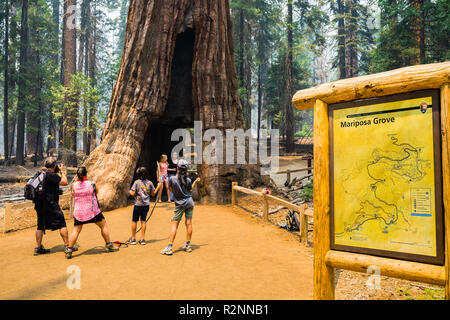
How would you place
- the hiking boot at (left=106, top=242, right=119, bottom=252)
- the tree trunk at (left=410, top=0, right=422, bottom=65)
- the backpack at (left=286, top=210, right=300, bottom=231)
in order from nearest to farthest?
the hiking boot at (left=106, top=242, right=119, bottom=252), the backpack at (left=286, top=210, right=300, bottom=231), the tree trunk at (left=410, top=0, right=422, bottom=65)

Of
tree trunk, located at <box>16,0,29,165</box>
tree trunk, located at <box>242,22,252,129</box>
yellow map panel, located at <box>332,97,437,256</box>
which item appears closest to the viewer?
yellow map panel, located at <box>332,97,437,256</box>

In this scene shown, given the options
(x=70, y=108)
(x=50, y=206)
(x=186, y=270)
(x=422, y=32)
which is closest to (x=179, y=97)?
(x=50, y=206)

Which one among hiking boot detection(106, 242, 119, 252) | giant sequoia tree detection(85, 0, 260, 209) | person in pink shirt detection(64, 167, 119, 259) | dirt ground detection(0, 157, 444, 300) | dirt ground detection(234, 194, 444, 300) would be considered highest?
giant sequoia tree detection(85, 0, 260, 209)

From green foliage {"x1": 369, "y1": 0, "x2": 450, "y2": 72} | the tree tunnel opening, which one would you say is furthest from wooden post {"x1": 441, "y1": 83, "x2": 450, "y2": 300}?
green foliage {"x1": 369, "y1": 0, "x2": 450, "y2": 72}

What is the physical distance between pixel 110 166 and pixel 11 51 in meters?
22.0

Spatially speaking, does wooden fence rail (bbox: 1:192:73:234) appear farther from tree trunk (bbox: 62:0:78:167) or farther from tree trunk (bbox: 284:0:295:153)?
tree trunk (bbox: 284:0:295:153)

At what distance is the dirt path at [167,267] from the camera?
13.3 ft

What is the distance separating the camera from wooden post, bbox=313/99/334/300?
9.74 feet

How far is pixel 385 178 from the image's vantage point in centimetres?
271

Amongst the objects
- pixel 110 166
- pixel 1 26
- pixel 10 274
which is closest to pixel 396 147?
pixel 10 274

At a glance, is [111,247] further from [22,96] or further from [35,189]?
[22,96]

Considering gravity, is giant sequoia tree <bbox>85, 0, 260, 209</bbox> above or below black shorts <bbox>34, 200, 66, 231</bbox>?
above

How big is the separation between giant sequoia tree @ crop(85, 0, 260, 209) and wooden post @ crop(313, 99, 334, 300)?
816cm

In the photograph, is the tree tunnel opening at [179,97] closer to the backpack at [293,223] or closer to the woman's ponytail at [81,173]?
the backpack at [293,223]
